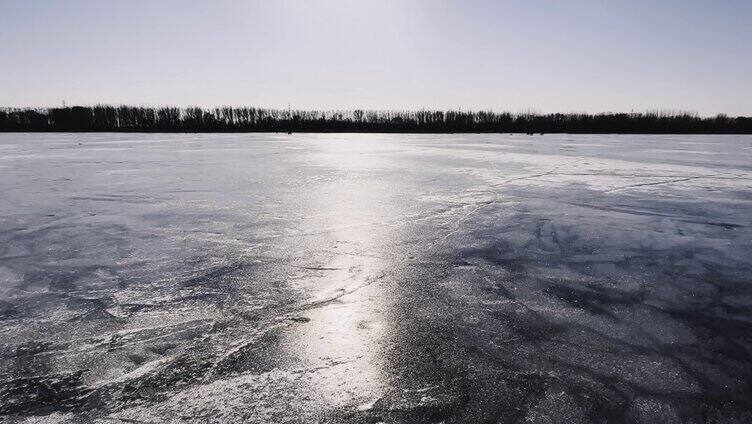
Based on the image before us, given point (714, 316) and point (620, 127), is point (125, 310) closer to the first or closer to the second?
point (714, 316)

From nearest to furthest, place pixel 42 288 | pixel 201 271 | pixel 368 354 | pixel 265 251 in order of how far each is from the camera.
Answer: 1. pixel 368 354
2. pixel 42 288
3. pixel 201 271
4. pixel 265 251

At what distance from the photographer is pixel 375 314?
2719 millimetres

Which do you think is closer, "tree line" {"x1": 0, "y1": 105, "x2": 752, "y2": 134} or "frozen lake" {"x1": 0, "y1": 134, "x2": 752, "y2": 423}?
"frozen lake" {"x1": 0, "y1": 134, "x2": 752, "y2": 423}

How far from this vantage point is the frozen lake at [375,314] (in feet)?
6.12

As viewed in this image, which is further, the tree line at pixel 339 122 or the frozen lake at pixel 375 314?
the tree line at pixel 339 122

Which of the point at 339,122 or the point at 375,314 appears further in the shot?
the point at 339,122

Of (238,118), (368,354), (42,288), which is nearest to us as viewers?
(368,354)

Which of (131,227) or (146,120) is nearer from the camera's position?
(131,227)

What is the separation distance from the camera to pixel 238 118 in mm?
59031

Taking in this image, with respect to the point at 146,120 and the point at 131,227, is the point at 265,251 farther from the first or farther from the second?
the point at 146,120

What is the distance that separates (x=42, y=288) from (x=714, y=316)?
476 centimetres

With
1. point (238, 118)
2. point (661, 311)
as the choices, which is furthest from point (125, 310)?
point (238, 118)

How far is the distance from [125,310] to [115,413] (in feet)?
3.80

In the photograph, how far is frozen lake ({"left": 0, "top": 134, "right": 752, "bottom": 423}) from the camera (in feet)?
6.12
